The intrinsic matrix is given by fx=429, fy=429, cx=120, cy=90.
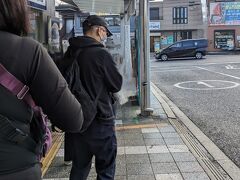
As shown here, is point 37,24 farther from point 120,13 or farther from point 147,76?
point 120,13

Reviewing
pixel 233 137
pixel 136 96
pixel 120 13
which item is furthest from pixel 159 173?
pixel 120 13

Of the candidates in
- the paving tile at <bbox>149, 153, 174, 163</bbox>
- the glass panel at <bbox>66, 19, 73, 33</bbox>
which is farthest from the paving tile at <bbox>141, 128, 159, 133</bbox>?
the glass panel at <bbox>66, 19, 73, 33</bbox>

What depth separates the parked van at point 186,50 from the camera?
36269mm

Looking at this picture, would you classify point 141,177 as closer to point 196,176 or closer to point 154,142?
point 196,176

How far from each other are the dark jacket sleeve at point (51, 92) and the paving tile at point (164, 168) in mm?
3300

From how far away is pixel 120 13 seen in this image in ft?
35.8

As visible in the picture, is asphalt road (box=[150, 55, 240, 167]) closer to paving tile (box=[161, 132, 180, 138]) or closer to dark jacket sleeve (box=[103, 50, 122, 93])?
paving tile (box=[161, 132, 180, 138])

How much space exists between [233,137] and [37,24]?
3823 mm

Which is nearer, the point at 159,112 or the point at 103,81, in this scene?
the point at 103,81

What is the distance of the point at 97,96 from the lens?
341 cm

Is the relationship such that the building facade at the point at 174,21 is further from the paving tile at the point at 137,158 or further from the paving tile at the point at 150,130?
the paving tile at the point at 137,158

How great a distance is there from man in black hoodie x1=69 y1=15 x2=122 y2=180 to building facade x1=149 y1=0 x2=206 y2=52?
53167 millimetres

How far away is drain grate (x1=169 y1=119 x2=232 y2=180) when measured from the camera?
4911mm

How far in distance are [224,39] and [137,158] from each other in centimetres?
4793
